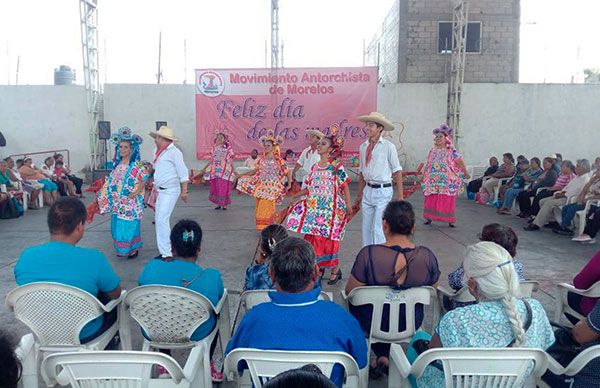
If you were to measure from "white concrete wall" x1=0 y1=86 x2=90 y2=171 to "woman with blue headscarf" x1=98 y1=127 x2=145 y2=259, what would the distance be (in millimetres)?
8757

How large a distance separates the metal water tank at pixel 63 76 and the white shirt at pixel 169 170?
13792mm

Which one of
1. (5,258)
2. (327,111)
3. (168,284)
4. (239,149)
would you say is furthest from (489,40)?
(168,284)

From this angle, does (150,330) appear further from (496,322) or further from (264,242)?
(496,322)

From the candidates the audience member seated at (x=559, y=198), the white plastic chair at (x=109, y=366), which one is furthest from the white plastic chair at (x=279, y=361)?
the audience member seated at (x=559, y=198)

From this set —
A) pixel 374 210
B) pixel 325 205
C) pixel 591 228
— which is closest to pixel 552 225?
pixel 591 228

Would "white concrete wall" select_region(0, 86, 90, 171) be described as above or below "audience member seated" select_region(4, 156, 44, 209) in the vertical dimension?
above

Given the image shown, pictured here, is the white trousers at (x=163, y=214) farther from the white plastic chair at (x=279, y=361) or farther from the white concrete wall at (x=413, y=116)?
the white concrete wall at (x=413, y=116)

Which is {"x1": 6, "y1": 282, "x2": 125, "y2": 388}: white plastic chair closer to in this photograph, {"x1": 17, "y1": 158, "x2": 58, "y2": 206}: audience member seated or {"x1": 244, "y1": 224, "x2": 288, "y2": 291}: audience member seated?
{"x1": 244, "y1": 224, "x2": 288, "y2": 291}: audience member seated

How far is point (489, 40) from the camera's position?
51.1ft

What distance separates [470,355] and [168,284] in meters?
1.60

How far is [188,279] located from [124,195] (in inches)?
140

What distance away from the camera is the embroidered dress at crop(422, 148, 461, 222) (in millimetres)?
8148

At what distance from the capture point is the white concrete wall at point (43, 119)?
1395cm

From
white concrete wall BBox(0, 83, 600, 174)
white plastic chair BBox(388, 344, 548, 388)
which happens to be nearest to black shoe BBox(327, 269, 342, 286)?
white plastic chair BBox(388, 344, 548, 388)
